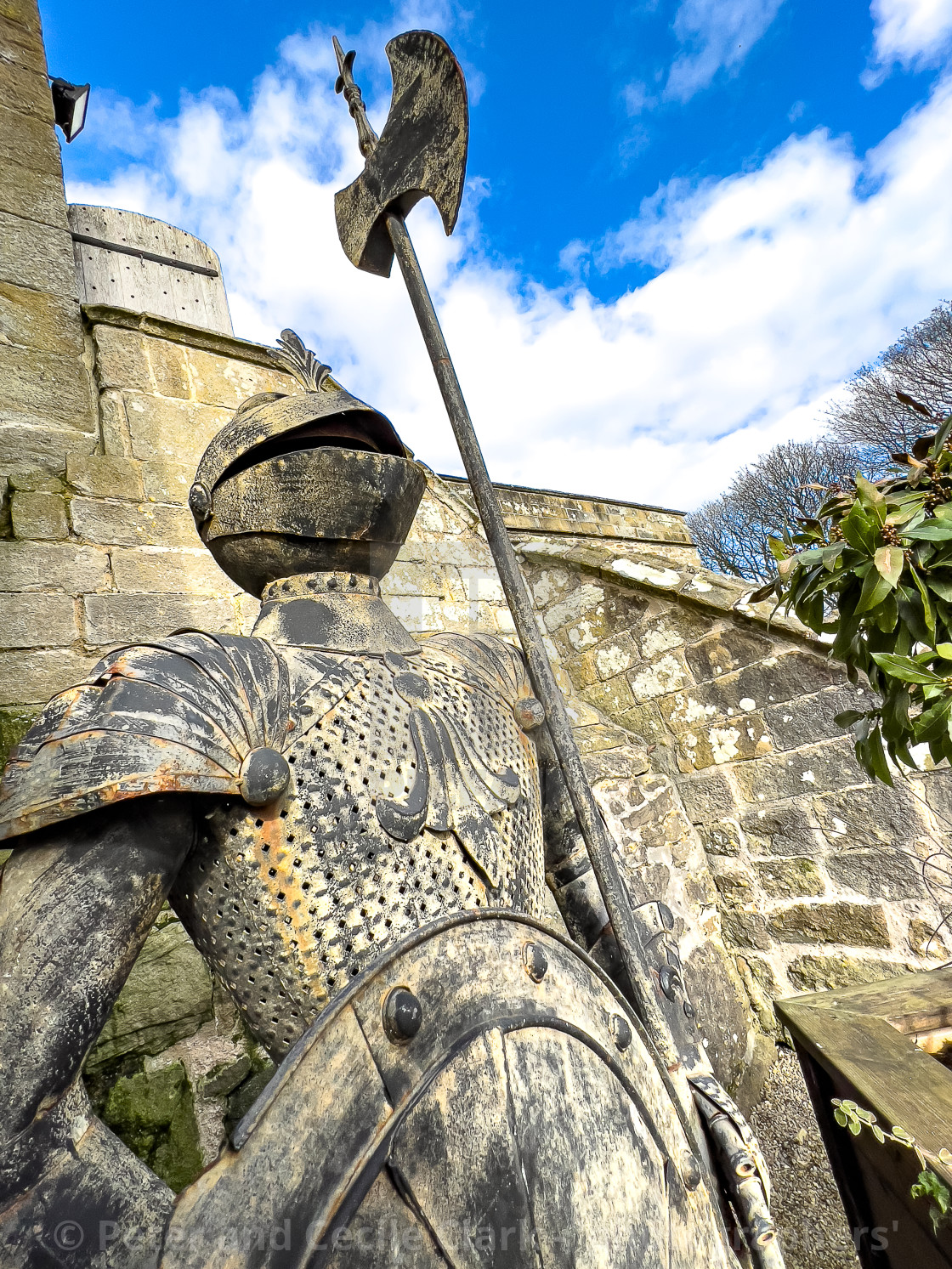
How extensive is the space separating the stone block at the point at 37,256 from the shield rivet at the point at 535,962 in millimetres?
2782

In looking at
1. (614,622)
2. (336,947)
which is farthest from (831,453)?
(336,947)

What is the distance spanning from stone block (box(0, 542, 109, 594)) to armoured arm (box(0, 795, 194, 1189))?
5.34 ft

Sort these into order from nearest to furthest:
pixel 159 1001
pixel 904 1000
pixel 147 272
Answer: pixel 904 1000 < pixel 159 1001 < pixel 147 272

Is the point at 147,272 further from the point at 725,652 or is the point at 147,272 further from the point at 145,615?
the point at 725,652

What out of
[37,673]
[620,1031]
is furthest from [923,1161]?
[37,673]

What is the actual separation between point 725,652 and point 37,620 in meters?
2.55

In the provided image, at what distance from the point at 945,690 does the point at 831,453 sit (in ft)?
51.8

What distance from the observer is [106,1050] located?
67.5 inches

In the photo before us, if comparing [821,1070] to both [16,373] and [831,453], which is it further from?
[831,453]

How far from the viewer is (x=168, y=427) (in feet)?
8.34

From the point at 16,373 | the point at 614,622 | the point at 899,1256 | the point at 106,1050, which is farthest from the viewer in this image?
the point at 614,622

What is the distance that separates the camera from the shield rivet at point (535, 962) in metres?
0.78

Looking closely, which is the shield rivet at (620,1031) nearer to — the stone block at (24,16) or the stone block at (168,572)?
→ the stone block at (168,572)

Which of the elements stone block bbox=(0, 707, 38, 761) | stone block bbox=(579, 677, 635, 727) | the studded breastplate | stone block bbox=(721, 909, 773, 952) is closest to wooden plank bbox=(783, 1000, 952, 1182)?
the studded breastplate
